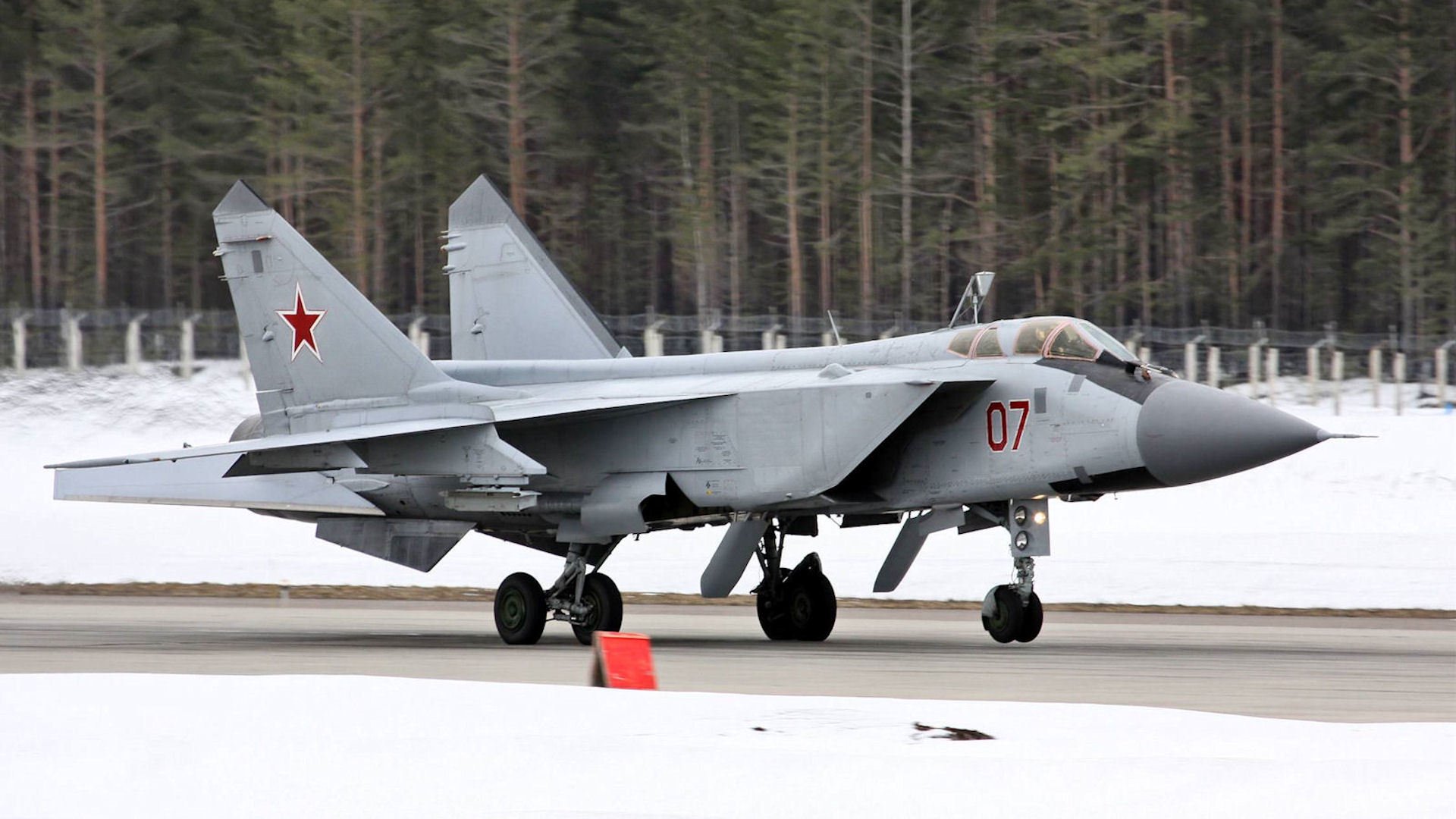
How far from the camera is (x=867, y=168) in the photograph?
131 ft

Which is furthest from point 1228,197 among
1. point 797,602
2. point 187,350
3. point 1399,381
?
point 797,602

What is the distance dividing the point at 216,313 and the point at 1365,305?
3027 centimetres

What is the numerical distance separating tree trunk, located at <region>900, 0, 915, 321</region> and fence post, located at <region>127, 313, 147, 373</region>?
16.1m

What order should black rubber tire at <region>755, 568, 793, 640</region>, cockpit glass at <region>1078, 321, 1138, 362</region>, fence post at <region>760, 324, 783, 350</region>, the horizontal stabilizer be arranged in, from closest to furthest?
cockpit glass at <region>1078, 321, 1138, 362</region> < black rubber tire at <region>755, 568, 793, 640</region> < the horizontal stabilizer < fence post at <region>760, 324, 783, 350</region>

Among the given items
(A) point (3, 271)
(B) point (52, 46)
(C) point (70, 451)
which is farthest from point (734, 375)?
(A) point (3, 271)

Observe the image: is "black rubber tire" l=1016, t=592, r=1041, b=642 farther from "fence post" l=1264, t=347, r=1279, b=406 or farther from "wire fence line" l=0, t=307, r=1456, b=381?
"fence post" l=1264, t=347, r=1279, b=406

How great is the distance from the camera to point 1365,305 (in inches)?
1754

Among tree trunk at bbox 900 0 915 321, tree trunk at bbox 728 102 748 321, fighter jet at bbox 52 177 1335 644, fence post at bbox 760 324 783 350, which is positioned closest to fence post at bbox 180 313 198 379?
fence post at bbox 760 324 783 350

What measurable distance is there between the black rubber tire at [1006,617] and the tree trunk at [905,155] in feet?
77.2

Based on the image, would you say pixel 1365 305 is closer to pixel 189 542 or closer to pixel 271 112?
pixel 271 112

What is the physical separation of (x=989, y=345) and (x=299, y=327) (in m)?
6.44

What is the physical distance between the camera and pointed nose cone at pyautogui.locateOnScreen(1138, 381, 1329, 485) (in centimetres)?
1174

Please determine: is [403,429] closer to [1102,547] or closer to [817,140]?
[1102,547]

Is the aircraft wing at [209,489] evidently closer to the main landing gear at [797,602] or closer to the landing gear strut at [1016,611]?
the main landing gear at [797,602]
